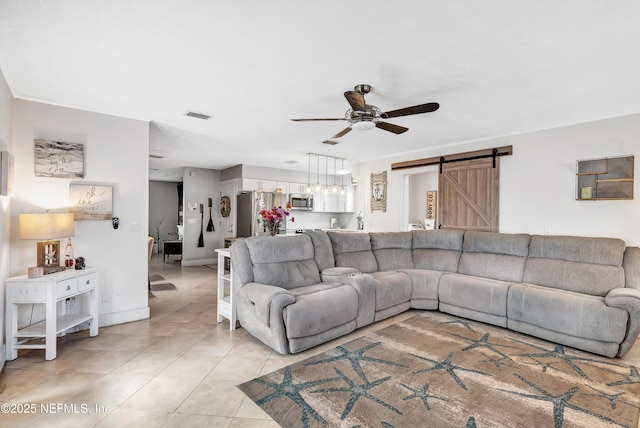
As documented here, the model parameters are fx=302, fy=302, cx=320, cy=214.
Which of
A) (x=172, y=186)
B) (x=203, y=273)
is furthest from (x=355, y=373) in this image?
(x=172, y=186)

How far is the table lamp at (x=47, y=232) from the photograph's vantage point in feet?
9.39

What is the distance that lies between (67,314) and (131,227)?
1.14 meters

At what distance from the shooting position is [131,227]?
150 inches

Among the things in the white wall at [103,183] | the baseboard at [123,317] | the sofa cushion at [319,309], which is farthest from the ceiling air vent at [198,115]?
the baseboard at [123,317]

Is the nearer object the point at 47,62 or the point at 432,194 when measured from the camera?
the point at 47,62

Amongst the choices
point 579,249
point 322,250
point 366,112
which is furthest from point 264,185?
point 579,249

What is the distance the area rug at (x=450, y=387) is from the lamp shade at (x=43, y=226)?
2.41 m

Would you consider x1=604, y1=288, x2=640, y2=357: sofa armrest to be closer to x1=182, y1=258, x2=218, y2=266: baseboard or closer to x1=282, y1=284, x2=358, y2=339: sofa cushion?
x1=282, y1=284, x2=358, y2=339: sofa cushion

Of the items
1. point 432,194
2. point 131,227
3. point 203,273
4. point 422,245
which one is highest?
point 432,194

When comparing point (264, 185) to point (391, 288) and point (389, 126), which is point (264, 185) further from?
point (389, 126)

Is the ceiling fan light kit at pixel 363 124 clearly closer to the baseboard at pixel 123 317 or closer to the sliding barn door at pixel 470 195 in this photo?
the sliding barn door at pixel 470 195

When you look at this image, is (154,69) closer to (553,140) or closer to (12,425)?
(12,425)

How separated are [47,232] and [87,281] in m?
0.65

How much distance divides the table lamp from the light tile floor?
85 cm
